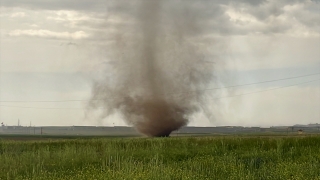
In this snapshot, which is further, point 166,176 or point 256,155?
point 256,155

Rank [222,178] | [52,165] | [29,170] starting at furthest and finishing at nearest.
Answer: [52,165]
[29,170]
[222,178]

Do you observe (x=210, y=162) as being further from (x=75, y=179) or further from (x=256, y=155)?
(x=75, y=179)

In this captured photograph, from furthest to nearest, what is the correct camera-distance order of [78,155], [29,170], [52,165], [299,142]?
Result: [299,142] → [78,155] → [52,165] → [29,170]

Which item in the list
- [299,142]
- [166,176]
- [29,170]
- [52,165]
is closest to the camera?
[166,176]

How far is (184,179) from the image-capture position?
2078 centimetres

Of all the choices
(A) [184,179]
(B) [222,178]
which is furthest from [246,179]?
(A) [184,179]

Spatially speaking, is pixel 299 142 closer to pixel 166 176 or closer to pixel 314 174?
pixel 314 174

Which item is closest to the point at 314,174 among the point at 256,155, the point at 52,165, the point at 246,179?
the point at 246,179

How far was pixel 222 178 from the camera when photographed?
72.4ft

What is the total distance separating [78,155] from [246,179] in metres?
14.8

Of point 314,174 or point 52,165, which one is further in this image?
point 52,165

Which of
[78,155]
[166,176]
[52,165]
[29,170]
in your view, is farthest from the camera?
[78,155]

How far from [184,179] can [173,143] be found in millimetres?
23907

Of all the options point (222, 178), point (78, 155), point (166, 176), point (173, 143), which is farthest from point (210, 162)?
point (173, 143)
